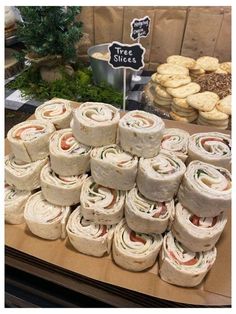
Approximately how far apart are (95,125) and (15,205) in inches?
26.5

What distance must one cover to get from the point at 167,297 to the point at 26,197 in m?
0.96

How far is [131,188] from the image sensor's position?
153 centimetres

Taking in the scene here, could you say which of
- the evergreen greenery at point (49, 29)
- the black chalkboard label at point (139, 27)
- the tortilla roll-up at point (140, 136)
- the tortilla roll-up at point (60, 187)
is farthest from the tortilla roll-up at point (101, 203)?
the evergreen greenery at point (49, 29)

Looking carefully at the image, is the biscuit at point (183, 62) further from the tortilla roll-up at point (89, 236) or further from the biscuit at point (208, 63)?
the tortilla roll-up at point (89, 236)

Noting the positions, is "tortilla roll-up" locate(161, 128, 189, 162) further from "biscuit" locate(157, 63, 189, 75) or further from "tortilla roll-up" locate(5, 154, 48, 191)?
"biscuit" locate(157, 63, 189, 75)

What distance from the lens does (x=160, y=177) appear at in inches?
54.5

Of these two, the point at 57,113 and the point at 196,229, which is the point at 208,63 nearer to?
the point at 57,113

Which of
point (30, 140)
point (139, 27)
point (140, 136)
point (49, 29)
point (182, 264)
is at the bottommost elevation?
point (182, 264)

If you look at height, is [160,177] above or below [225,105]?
above

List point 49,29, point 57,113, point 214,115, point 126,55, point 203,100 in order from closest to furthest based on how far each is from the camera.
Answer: point 57,113 → point 126,55 → point 214,115 → point 203,100 → point 49,29

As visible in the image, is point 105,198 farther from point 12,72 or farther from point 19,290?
point 12,72

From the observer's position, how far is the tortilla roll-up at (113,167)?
145 centimetres

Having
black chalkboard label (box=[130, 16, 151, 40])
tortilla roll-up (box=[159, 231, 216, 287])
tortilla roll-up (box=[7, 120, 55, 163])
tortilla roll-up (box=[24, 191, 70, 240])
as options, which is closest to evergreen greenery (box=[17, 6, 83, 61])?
black chalkboard label (box=[130, 16, 151, 40])

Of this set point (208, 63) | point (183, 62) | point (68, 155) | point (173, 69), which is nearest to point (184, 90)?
point (173, 69)
